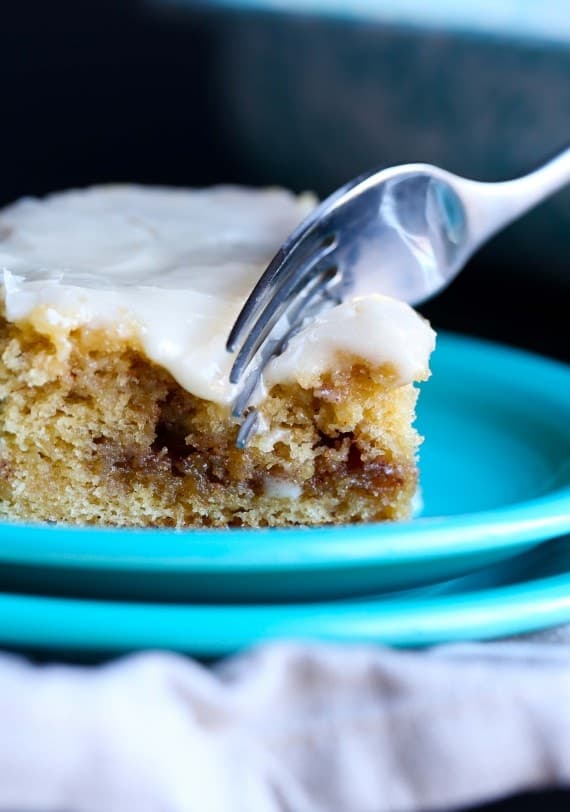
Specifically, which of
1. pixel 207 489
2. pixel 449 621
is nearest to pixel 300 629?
pixel 449 621

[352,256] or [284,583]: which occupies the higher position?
[352,256]

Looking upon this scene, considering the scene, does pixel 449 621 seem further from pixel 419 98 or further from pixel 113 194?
pixel 419 98

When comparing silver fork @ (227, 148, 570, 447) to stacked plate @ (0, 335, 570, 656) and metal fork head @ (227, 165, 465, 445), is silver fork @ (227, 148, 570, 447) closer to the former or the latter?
metal fork head @ (227, 165, 465, 445)

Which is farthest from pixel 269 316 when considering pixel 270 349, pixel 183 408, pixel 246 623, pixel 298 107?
pixel 298 107

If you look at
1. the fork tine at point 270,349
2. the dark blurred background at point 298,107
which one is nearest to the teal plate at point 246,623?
the fork tine at point 270,349

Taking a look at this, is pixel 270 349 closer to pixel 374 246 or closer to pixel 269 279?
pixel 269 279

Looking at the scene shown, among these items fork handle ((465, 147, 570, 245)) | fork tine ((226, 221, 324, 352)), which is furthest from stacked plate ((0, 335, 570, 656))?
fork handle ((465, 147, 570, 245))
